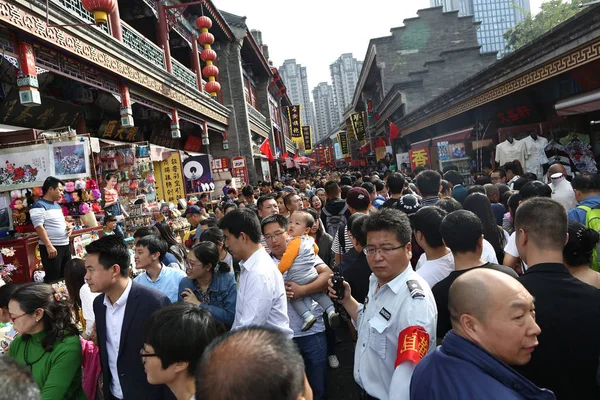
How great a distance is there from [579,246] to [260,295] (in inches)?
78.3

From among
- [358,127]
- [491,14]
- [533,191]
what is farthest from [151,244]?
[491,14]

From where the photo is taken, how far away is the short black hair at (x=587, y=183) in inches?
157

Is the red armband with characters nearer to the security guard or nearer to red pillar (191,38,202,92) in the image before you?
the security guard

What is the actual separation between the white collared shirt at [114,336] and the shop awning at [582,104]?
8201 millimetres

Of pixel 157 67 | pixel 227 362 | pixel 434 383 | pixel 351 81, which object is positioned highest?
pixel 351 81

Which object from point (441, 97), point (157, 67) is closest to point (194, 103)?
point (157, 67)

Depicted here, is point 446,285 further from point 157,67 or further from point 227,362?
point 157,67

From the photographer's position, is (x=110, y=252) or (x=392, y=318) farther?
(x=110, y=252)

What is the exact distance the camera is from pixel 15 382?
4.83 ft

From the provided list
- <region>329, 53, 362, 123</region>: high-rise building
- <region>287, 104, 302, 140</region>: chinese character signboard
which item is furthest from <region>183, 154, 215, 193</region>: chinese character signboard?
<region>329, 53, 362, 123</region>: high-rise building

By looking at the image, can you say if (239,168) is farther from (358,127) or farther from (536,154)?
(358,127)

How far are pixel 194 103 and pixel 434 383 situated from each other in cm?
1363

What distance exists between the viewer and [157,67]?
420 inches

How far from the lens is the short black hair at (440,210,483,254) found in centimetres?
247
